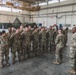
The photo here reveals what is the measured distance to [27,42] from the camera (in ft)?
16.5

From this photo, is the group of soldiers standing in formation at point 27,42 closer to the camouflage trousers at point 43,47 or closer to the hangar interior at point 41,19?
the camouflage trousers at point 43,47

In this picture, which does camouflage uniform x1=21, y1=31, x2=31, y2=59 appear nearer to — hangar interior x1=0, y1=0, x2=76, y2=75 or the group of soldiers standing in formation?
the group of soldiers standing in formation

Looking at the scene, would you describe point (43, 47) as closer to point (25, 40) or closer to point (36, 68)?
point (25, 40)

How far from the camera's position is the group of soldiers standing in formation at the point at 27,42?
4201mm

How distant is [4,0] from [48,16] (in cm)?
765

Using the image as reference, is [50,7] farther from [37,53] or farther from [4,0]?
[37,53]

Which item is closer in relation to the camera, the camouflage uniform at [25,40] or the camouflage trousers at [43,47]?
the camouflage uniform at [25,40]

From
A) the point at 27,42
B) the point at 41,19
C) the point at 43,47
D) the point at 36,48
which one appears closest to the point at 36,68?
the point at 27,42

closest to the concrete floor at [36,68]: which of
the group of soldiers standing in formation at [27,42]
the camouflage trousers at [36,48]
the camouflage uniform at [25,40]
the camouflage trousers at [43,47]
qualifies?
the group of soldiers standing in formation at [27,42]

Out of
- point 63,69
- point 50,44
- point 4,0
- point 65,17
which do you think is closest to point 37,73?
point 63,69

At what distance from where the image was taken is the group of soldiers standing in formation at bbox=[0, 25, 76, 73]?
420cm

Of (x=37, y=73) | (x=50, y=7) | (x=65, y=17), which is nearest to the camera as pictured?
(x=37, y=73)

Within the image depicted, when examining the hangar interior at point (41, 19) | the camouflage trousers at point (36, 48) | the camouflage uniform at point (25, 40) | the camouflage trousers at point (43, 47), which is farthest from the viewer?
the camouflage trousers at point (43, 47)

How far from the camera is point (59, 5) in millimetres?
16531
